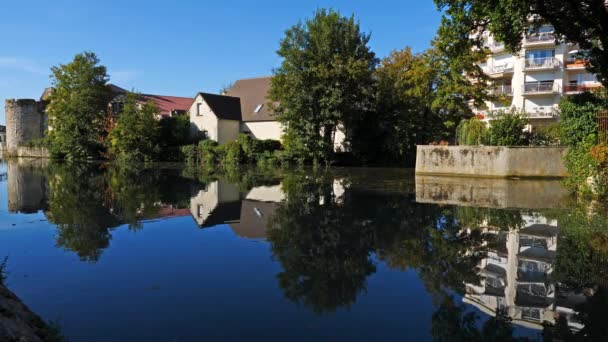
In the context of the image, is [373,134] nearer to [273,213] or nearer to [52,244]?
[273,213]

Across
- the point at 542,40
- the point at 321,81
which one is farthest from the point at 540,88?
the point at 321,81

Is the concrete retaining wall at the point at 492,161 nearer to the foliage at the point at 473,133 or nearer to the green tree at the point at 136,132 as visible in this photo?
the foliage at the point at 473,133

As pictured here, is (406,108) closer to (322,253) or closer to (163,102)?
(322,253)

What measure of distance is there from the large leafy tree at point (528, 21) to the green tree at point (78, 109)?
1791 inches

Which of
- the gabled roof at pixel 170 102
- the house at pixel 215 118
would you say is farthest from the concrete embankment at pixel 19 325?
the gabled roof at pixel 170 102

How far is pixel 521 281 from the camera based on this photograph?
619cm

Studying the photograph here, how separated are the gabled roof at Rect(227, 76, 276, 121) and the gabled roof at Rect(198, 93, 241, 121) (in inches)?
27.0

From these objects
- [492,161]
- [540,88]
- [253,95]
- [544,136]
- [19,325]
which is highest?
[540,88]

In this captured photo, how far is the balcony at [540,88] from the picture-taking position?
155 ft

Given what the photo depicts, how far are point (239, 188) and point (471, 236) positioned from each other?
12.1 meters

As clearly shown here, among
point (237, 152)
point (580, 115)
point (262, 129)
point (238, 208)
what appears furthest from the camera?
point (262, 129)

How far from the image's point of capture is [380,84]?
119 feet

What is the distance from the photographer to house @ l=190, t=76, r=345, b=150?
45125mm

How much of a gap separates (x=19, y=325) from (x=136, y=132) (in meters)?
42.9
